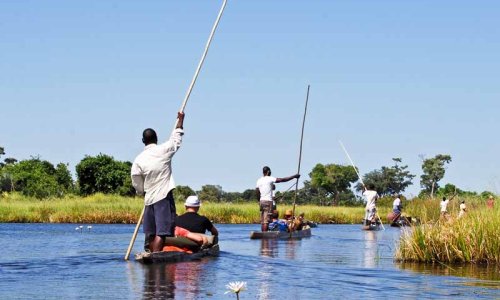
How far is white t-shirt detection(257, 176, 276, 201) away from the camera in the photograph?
77.7ft

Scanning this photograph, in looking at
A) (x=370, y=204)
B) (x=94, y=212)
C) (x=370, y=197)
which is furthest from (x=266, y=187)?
(x=94, y=212)

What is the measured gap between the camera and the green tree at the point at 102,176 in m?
72.1

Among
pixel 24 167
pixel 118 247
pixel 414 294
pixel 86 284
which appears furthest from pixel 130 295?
pixel 24 167

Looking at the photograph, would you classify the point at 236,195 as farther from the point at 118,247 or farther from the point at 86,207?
the point at 118,247

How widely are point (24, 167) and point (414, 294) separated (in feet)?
253

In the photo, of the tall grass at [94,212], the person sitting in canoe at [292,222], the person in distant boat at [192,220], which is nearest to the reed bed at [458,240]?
the person in distant boat at [192,220]

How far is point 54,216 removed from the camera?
41.1 m

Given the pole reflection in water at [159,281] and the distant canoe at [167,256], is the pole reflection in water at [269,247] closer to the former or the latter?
the distant canoe at [167,256]

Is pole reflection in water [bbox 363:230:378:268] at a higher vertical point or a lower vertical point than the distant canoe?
higher

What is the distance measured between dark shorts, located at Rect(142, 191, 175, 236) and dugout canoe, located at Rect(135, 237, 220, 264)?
0.37 m

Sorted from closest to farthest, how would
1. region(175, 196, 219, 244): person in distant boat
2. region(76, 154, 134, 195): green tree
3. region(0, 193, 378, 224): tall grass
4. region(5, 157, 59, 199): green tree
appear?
1. region(175, 196, 219, 244): person in distant boat
2. region(0, 193, 378, 224): tall grass
3. region(5, 157, 59, 199): green tree
4. region(76, 154, 134, 195): green tree

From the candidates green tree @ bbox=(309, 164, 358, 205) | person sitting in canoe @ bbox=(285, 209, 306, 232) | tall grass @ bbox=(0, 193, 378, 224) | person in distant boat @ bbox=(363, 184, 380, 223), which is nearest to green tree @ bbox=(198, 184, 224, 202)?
green tree @ bbox=(309, 164, 358, 205)

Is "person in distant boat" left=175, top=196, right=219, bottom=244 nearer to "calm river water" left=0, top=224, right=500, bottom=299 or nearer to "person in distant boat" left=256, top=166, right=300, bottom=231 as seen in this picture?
"calm river water" left=0, top=224, right=500, bottom=299

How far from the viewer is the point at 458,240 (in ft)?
49.3
